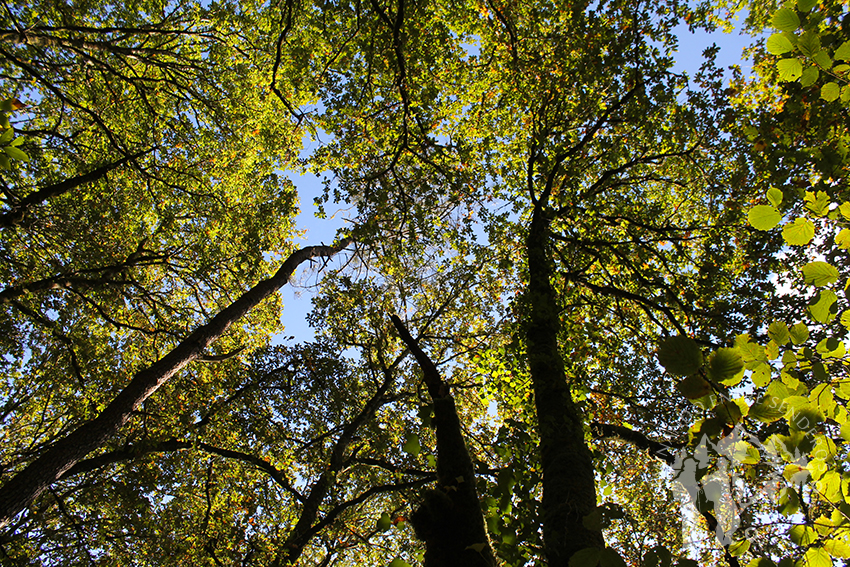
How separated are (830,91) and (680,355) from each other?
150 centimetres

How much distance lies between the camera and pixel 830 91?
5.93 ft

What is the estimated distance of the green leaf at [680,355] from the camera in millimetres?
1513

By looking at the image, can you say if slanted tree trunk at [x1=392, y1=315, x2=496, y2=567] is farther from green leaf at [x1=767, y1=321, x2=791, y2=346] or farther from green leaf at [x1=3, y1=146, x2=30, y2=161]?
green leaf at [x1=3, y1=146, x2=30, y2=161]

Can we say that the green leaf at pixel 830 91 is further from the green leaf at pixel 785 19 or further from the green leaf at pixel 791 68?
the green leaf at pixel 785 19

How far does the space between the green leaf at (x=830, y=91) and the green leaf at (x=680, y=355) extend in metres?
1.36

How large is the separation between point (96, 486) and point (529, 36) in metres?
13.7

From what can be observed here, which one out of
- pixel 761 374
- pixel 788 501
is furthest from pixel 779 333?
pixel 788 501

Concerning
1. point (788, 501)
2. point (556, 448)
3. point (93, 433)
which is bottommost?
point (788, 501)

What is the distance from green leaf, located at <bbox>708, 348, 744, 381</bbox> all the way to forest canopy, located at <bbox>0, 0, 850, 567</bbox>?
0.36 m

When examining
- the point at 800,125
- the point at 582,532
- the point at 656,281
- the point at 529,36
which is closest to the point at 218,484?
the point at 582,532

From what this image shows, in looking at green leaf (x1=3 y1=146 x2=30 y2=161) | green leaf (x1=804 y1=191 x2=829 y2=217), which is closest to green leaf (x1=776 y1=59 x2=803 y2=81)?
green leaf (x1=804 y1=191 x2=829 y2=217)

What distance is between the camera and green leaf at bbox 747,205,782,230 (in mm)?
1752

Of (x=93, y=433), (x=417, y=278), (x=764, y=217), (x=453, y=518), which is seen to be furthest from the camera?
(x=417, y=278)

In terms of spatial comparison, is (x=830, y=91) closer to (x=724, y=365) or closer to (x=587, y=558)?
(x=724, y=365)
